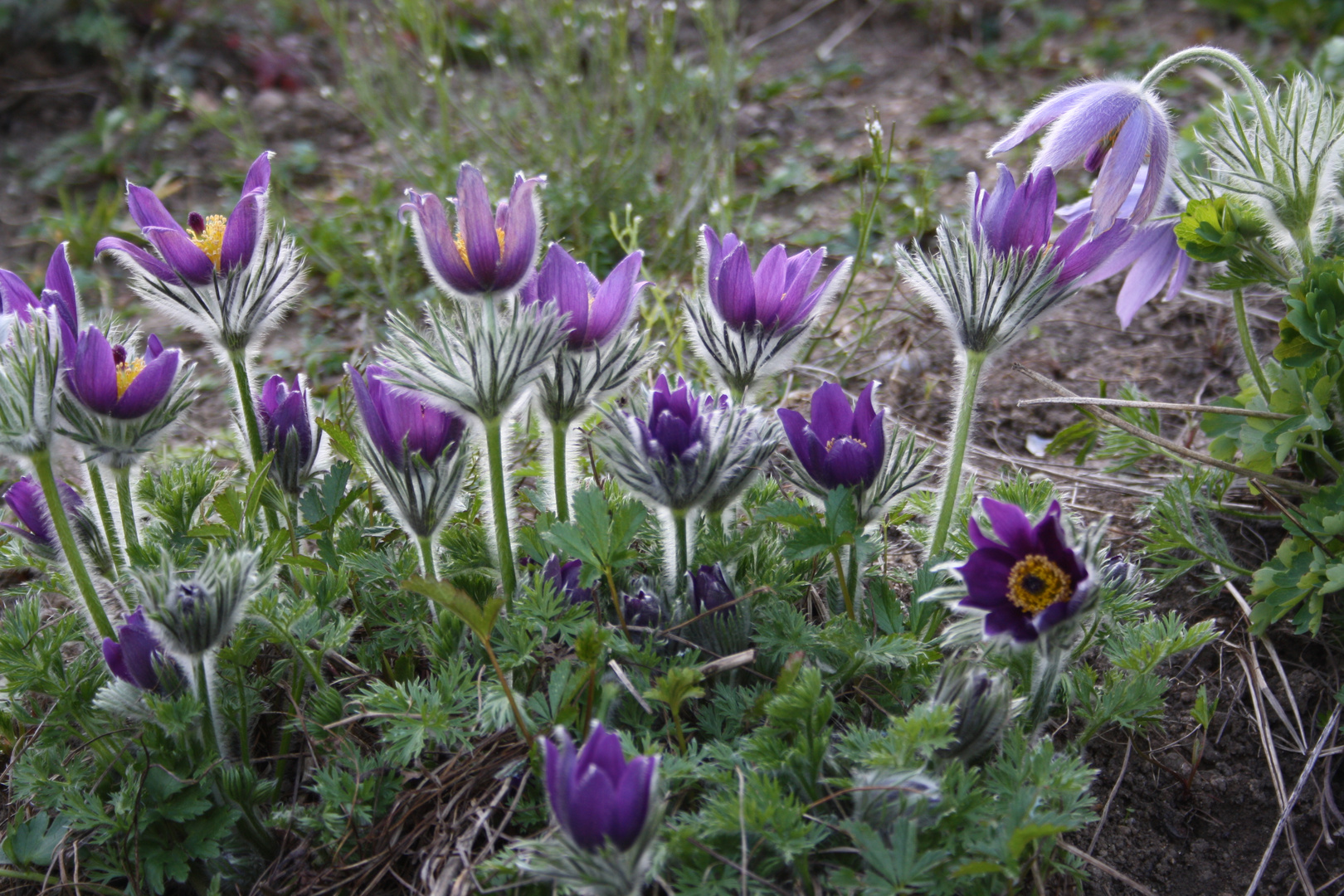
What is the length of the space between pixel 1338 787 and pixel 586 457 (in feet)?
4.64

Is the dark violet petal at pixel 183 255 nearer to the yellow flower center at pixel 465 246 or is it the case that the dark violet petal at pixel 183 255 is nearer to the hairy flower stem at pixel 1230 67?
the yellow flower center at pixel 465 246

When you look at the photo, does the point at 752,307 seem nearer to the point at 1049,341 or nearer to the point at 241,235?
the point at 241,235

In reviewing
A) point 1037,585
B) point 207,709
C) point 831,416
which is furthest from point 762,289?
point 207,709

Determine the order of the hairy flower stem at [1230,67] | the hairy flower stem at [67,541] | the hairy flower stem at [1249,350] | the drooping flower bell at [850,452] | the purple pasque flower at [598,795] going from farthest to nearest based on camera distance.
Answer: the hairy flower stem at [1249,350] < the hairy flower stem at [1230,67] < the drooping flower bell at [850,452] < the hairy flower stem at [67,541] < the purple pasque flower at [598,795]

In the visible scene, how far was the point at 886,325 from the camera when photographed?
3.01 m

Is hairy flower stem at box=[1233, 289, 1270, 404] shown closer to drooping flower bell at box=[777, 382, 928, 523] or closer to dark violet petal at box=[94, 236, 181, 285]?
drooping flower bell at box=[777, 382, 928, 523]

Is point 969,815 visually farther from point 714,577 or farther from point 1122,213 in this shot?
point 1122,213

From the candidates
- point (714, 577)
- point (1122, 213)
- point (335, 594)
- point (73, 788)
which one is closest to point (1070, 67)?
point (1122, 213)

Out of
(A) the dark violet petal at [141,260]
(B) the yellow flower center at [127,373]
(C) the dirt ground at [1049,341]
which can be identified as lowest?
(C) the dirt ground at [1049,341]

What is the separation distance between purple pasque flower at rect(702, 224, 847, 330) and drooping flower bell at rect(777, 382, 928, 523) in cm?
14

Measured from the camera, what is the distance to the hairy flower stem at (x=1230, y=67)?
1590 mm

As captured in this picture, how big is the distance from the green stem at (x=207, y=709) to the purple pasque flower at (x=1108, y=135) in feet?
4.31

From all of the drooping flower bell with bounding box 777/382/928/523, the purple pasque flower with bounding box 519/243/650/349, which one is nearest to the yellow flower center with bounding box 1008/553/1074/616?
the drooping flower bell with bounding box 777/382/928/523

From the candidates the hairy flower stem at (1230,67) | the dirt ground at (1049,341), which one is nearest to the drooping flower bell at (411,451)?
the dirt ground at (1049,341)
